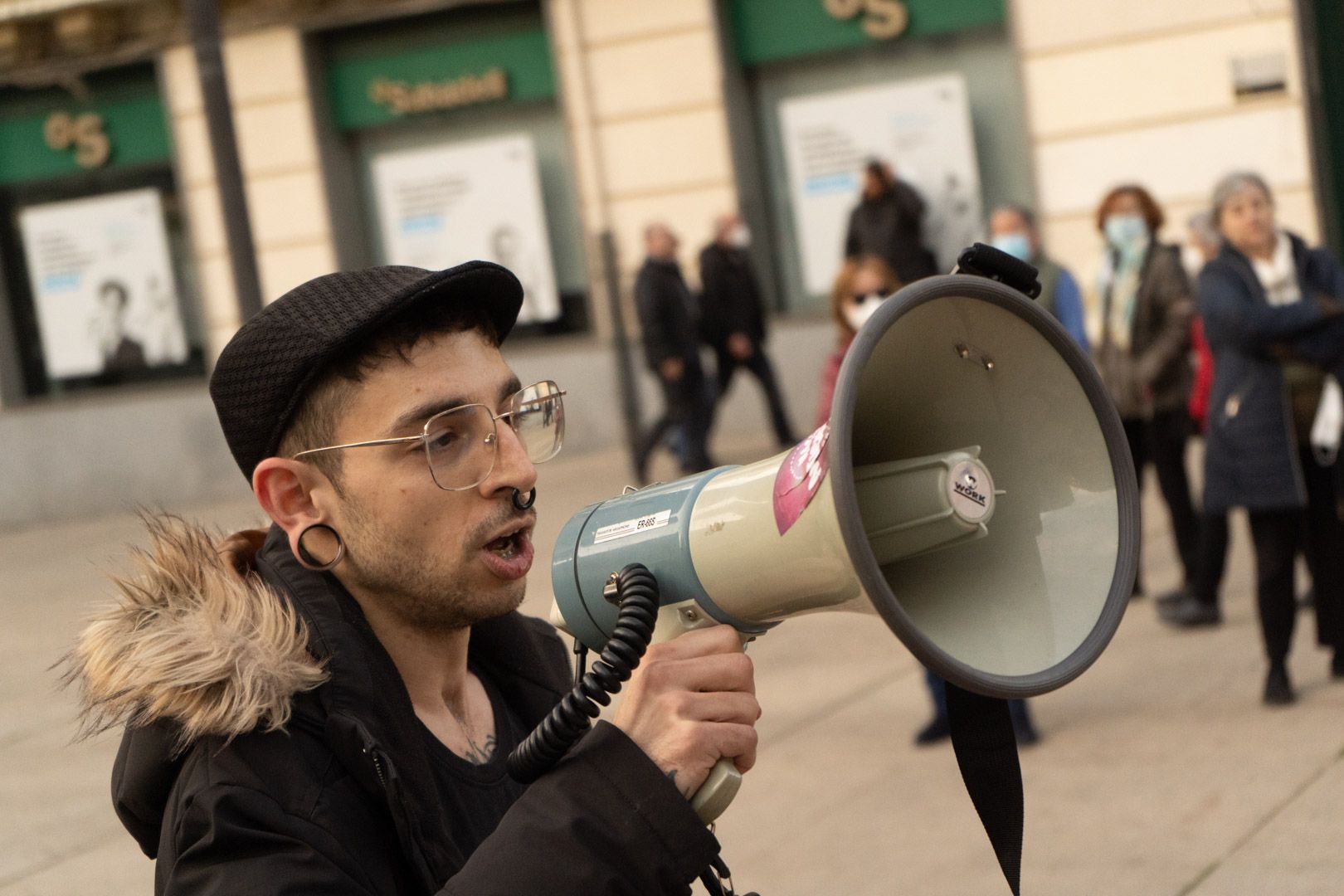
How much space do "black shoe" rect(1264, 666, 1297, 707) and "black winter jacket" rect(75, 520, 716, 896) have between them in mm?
4198

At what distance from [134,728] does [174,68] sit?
12.3 metres

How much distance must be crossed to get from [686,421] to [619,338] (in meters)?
1.27

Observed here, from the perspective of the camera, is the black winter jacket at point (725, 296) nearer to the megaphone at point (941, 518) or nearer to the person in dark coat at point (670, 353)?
the person in dark coat at point (670, 353)

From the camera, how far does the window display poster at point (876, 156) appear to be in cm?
1137

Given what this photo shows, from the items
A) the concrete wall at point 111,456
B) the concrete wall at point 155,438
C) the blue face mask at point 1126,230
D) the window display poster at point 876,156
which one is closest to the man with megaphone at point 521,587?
the blue face mask at point 1126,230

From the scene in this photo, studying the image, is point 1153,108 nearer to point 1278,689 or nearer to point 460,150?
point 460,150

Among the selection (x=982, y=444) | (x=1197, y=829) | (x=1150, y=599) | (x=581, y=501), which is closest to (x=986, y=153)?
(x=581, y=501)

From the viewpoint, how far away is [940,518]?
6.00 ft

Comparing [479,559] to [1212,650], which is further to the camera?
[1212,650]

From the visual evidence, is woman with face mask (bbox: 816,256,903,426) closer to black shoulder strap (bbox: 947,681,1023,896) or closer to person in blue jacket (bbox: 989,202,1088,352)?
person in blue jacket (bbox: 989,202,1088,352)

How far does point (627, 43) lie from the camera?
11891mm

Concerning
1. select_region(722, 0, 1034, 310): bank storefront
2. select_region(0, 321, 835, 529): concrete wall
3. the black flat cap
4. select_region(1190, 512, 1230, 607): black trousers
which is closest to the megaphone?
the black flat cap

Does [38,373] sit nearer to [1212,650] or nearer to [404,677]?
[1212,650]

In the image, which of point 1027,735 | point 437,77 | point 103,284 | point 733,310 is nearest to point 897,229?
point 733,310
